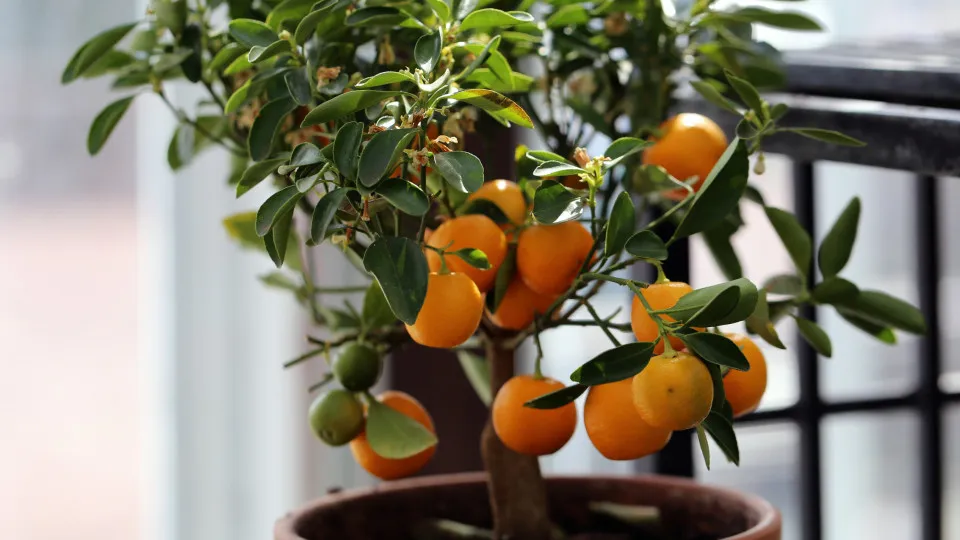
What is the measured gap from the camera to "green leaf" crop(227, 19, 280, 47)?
0.57 meters

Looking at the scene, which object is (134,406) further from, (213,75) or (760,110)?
(760,110)

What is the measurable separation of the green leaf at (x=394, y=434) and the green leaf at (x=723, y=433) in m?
0.19

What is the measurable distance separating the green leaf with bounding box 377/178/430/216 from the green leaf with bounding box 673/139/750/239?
0.48ft

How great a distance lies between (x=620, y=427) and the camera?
0.56m

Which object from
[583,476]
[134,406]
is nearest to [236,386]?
[134,406]

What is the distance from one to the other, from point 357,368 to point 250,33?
209mm

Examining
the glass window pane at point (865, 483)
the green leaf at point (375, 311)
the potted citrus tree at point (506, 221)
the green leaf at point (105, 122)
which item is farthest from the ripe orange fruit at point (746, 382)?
the glass window pane at point (865, 483)

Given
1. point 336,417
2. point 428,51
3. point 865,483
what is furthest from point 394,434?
point 865,483

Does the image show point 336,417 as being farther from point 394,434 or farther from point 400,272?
point 400,272

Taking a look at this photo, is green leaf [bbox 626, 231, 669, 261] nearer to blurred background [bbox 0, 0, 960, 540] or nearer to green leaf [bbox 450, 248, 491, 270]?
green leaf [bbox 450, 248, 491, 270]

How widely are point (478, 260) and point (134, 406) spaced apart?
0.75 m

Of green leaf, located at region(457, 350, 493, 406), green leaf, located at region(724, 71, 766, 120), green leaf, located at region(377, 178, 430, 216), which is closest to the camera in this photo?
green leaf, located at region(377, 178, 430, 216)

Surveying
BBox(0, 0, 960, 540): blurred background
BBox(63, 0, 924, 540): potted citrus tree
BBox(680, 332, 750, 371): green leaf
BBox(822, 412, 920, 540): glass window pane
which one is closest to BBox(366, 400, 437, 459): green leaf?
BBox(63, 0, 924, 540): potted citrus tree

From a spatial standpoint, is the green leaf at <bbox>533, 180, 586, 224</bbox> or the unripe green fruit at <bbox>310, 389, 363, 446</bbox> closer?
the green leaf at <bbox>533, 180, 586, 224</bbox>
